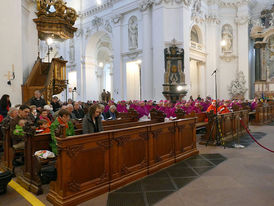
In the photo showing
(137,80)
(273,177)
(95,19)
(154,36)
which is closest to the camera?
(273,177)

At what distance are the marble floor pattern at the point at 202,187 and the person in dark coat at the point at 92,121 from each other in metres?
1.14

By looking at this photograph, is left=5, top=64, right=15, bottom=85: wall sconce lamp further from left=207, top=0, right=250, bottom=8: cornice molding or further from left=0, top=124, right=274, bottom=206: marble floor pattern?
left=207, top=0, right=250, bottom=8: cornice molding

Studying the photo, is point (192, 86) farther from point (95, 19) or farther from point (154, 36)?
point (95, 19)

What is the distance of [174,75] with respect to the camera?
15.5m

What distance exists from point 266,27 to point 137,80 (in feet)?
45.5

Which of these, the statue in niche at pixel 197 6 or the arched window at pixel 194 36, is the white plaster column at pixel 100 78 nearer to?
the arched window at pixel 194 36

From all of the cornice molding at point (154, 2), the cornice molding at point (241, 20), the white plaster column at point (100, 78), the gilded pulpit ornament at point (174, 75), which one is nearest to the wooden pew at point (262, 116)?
the gilded pulpit ornament at point (174, 75)

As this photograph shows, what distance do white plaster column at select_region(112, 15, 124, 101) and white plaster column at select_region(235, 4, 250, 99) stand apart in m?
11.8

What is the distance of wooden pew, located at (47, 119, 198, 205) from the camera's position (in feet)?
10.4

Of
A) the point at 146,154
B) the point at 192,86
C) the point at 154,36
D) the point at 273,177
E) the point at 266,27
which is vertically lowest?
the point at 273,177

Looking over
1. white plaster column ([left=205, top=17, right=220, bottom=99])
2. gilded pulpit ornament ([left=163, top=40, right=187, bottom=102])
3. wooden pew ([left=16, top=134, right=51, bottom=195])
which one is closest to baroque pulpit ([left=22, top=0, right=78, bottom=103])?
wooden pew ([left=16, top=134, right=51, bottom=195])

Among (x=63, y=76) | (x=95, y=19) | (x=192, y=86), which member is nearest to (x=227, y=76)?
(x=192, y=86)

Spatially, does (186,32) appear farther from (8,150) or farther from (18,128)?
(8,150)

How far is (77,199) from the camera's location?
3.21m
